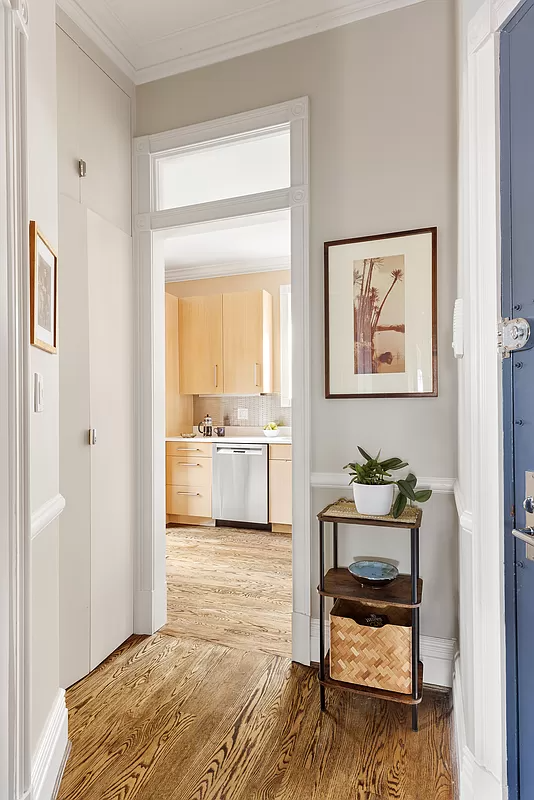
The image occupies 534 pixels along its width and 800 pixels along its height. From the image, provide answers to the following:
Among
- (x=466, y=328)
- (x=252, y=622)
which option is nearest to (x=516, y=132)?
(x=466, y=328)

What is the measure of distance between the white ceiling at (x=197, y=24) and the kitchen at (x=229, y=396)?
5.35ft

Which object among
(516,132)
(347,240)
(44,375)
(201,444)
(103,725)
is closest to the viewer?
(516,132)

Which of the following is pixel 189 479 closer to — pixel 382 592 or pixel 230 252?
pixel 230 252

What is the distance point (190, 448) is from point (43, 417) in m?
3.40

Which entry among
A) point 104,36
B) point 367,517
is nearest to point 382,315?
point 367,517

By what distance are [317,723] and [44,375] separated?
5.13 ft

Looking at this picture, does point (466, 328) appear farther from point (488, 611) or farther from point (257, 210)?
point (257, 210)

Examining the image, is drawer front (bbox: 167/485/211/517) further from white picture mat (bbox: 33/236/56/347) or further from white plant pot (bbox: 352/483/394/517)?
white picture mat (bbox: 33/236/56/347)

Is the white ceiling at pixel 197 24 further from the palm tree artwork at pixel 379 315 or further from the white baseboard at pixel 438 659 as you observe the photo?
the white baseboard at pixel 438 659

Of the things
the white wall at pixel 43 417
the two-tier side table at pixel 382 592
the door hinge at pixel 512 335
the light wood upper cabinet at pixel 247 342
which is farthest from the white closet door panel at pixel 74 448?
the light wood upper cabinet at pixel 247 342

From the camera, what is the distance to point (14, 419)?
131cm

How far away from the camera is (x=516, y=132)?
1.26m

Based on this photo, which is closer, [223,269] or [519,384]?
[519,384]

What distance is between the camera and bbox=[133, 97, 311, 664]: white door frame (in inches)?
91.0
